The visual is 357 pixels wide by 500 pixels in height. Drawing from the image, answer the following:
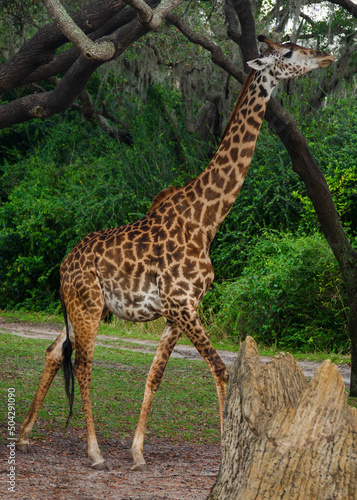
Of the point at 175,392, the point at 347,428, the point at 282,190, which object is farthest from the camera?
the point at 282,190

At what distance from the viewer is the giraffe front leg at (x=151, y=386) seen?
471cm

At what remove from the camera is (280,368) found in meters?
3.17

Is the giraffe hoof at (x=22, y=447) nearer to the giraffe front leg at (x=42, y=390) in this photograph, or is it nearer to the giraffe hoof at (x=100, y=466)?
the giraffe front leg at (x=42, y=390)

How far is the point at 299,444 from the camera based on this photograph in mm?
2773

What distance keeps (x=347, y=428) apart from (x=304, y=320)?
355 inches

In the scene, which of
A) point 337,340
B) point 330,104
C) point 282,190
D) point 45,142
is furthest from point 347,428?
point 45,142

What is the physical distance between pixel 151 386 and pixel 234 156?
2.14 metres

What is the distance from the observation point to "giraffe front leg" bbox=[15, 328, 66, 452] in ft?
16.5

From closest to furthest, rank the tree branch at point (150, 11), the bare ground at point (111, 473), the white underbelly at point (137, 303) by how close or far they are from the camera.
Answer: the bare ground at point (111, 473), the white underbelly at point (137, 303), the tree branch at point (150, 11)

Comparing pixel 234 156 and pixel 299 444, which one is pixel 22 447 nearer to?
pixel 299 444


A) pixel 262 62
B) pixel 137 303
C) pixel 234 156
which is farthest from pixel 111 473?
pixel 262 62

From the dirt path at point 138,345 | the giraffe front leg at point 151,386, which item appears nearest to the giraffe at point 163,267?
the giraffe front leg at point 151,386

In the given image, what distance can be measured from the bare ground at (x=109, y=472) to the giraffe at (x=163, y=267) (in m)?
0.20

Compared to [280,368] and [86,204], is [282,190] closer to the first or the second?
[86,204]
